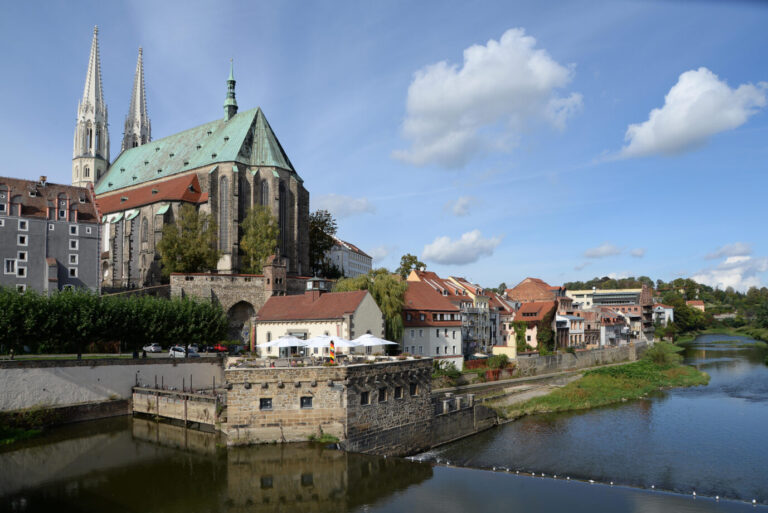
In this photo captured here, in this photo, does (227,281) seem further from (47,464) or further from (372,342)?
(47,464)

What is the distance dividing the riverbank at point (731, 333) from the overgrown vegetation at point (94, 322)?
110433mm

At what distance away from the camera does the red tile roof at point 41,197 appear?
60.8 meters

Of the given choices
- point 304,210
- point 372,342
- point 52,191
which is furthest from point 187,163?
point 372,342

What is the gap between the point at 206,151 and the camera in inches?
3575

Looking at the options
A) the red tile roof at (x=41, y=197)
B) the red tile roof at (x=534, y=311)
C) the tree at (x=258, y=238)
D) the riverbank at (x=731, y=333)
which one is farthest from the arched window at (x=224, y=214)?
the riverbank at (x=731, y=333)

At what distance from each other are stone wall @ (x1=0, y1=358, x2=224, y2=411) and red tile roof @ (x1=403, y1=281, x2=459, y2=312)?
22.2 m

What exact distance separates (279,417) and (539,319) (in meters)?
52.7

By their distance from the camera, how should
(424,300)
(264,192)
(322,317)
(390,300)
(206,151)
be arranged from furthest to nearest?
(206,151)
(264,192)
(424,300)
(390,300)
(322,317)

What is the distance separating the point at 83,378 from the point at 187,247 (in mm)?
33577

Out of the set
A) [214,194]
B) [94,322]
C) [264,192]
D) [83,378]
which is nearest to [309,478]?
[83,378]

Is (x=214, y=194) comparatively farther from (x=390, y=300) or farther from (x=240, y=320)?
(x=390, y=300)

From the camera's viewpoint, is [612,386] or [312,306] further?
[612,386]

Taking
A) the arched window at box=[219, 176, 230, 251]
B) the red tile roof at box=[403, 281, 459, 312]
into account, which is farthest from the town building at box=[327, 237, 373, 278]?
the red tile roof at box=[403, 281, 459, 312]

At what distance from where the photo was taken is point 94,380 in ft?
139
